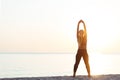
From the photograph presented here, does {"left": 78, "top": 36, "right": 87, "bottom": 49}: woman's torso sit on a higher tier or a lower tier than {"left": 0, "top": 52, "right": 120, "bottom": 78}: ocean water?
higher

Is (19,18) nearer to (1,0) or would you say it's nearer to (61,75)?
(1,0)

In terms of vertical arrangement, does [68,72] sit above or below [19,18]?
below

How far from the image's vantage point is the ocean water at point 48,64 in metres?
1.90

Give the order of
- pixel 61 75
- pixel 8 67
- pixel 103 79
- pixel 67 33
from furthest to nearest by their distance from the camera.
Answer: pixel 67 33 < pixel 8 67 < pixel 61 75 < pixel 103 79

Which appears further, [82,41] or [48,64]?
[48,64]

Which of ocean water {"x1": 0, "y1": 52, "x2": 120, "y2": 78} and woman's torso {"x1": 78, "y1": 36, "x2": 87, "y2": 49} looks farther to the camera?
ocean water {"x1": 0, "y1": 52, "x2": 120, "y2": 78}

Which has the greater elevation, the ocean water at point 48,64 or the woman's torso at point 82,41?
the woman's torso at point 82,41

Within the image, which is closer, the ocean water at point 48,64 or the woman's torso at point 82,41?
the woman's torso at point 82,41

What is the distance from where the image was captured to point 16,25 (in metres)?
2.50

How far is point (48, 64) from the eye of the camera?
85.0 inches

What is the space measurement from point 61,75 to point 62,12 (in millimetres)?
910

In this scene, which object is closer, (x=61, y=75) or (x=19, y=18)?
(x=61, y=75)

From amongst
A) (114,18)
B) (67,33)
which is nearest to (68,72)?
(67,33)

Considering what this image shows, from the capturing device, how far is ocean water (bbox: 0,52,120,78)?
1.90 meters
